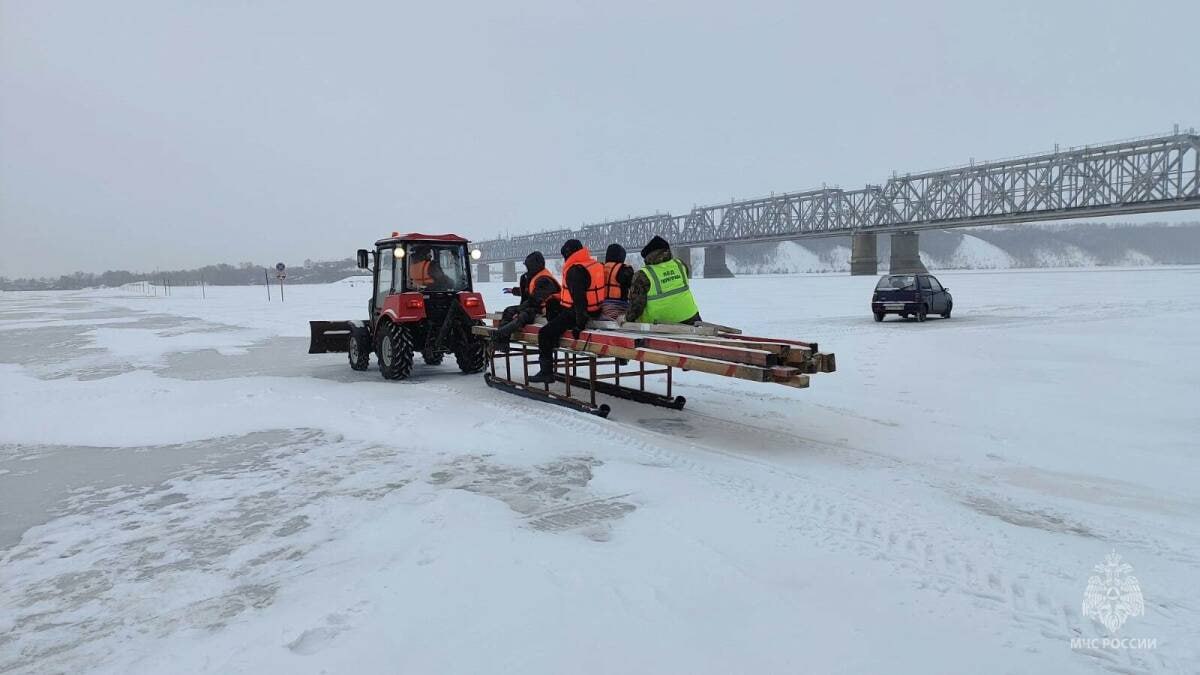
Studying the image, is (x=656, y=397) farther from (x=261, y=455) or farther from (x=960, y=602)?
(x=960, y=602)

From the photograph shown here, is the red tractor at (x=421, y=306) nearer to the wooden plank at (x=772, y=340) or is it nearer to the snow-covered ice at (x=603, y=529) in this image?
the snow-covered ice at (x=603, y=529)

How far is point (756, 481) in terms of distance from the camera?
545 cm

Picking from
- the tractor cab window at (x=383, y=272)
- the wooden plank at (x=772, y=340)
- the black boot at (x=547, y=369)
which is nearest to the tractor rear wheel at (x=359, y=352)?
the tractor cab window at (x=383, y=272)

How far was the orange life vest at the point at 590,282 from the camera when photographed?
841 cm

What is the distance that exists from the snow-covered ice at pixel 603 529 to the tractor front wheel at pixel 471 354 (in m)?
2.10

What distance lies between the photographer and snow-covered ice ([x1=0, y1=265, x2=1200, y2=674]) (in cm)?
316

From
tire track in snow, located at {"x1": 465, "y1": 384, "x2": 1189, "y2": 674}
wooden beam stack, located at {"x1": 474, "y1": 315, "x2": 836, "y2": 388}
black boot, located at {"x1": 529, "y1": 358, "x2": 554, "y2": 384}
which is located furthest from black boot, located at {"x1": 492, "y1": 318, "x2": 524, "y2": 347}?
tire track in snow, located at {"x1": 465, "y1": 384, "x2": 1189, "y2": 674}

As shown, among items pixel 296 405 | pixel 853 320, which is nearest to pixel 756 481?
pixel 296 405

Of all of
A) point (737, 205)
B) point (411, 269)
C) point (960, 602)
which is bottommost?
point (960, 602)

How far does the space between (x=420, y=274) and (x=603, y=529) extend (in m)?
7.90

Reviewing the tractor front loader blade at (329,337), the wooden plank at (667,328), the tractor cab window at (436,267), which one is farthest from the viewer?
the tractor front loader blade at (329,337)

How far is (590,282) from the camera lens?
8516 millimetres

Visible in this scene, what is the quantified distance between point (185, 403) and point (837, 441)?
26.8 feet

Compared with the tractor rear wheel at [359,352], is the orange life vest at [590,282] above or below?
above
